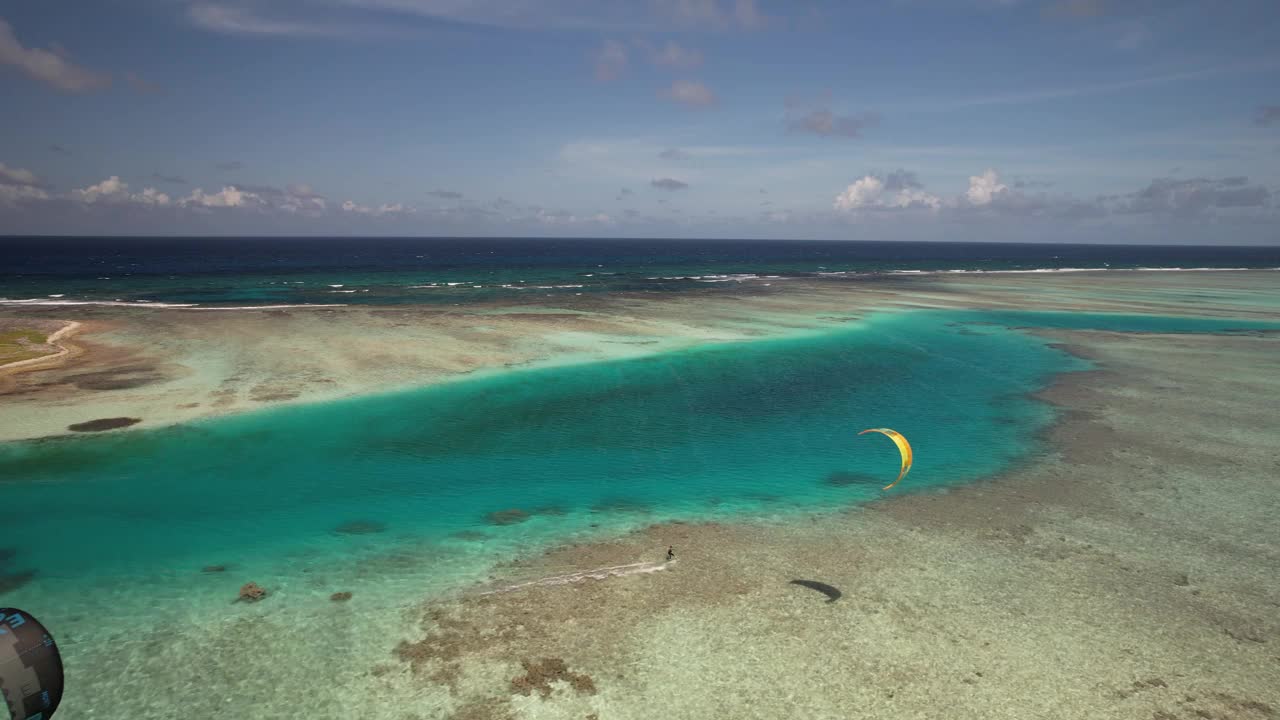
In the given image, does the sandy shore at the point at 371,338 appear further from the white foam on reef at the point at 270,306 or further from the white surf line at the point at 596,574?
the white surf line at the point at 596,574

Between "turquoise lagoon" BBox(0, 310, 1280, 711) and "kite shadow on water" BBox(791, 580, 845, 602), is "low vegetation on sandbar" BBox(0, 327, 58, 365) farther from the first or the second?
"kite shadow on water" BBox(791, 580, 845, 602)

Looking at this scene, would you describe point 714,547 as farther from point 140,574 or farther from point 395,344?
point 395,344

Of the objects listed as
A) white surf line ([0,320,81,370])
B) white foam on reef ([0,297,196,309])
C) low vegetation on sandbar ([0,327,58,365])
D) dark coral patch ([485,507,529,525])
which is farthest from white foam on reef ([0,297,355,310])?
dark coral patch ([485,507,529,525])

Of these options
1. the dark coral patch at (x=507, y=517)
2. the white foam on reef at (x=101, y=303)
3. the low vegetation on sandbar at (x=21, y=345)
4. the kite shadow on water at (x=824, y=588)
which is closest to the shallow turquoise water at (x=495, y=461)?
the dark coral patch at (x=507, y=517)

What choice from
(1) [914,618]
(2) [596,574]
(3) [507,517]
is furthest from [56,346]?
(1) [914,618]

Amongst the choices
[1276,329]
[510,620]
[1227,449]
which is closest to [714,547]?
[510,620]
